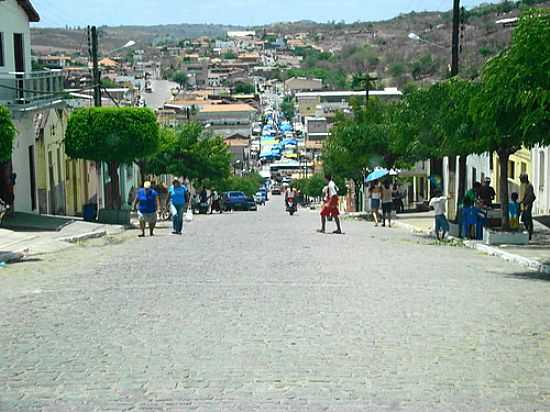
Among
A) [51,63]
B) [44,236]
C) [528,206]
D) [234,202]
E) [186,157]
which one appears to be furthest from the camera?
[51,63]

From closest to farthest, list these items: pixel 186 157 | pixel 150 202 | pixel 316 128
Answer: pixel 150 202
pixel 186 157
pixel 316 128

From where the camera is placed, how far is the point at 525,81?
54.2ft

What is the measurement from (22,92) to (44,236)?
585 centimetres

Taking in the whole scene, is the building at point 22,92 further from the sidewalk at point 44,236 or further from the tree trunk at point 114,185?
the tree trunk at point 114,185

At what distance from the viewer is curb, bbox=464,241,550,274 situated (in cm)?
1883

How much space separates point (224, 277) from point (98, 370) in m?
6.76

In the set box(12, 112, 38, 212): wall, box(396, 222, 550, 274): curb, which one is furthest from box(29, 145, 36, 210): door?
box(396, 222, 550, 274): curb

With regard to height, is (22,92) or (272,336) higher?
(22,92)

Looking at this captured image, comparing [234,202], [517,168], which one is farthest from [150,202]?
[234,202]

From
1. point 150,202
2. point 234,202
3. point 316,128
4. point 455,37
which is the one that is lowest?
point 234,202

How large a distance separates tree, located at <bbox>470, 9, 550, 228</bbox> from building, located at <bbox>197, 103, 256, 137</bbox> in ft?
429

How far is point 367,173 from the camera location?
4609cm

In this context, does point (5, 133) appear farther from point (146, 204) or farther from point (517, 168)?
point (517, 168)

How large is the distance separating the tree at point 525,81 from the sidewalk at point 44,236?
32.4 feet
